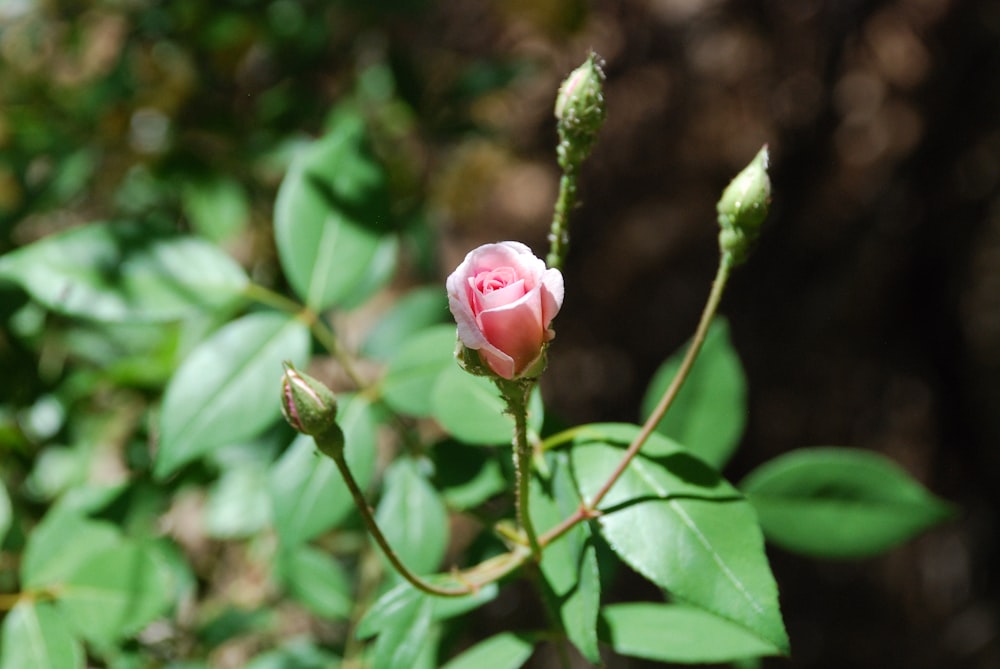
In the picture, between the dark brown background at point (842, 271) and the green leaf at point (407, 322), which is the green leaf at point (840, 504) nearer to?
the green leaf at point (407, 322)

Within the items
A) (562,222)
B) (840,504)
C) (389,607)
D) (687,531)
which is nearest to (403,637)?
(389,607)

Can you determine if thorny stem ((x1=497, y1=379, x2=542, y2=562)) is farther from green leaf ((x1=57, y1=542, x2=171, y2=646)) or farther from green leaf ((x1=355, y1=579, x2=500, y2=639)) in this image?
green leaf ((x1=57, y1=542, x2=171, y2=646))

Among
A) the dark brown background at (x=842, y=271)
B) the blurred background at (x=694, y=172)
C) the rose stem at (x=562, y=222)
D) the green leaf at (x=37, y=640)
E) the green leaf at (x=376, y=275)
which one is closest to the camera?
the rose stem at (x=562, y=222)

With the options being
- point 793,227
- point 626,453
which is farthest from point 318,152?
point 793,227

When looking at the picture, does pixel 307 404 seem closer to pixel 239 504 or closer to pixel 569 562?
pixel 569 562

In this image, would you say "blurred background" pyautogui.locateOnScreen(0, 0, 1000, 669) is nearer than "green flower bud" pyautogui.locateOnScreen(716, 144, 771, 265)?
No

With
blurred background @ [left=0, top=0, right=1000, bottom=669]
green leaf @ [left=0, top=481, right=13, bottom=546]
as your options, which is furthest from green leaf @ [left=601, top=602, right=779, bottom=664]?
blurred background @ [left=0, top=0, right=1000, bottom=669]

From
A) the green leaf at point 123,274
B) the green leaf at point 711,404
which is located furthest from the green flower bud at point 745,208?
the green leaf at point 123,274
